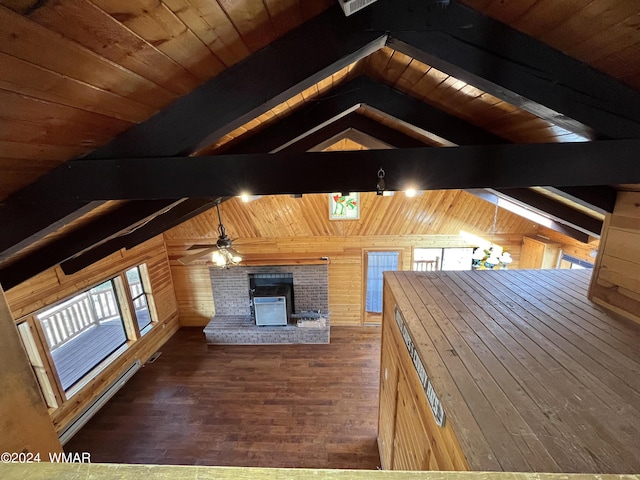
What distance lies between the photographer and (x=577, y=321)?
6.71 ft

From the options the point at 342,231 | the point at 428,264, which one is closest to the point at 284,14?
the point at 342,231

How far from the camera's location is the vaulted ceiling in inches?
36.4

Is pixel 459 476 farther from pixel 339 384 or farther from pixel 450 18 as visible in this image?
pixel 339 384

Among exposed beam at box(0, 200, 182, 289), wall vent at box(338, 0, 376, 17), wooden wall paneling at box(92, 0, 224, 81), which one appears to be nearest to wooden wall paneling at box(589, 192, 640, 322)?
wall vent at box(338, 0, 376, 17)

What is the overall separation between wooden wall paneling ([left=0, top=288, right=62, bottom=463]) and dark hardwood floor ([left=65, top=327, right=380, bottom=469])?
12.0ft

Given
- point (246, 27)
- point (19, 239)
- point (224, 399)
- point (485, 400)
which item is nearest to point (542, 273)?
point (485, 400)

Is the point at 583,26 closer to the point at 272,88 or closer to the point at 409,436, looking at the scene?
the point at 272,88

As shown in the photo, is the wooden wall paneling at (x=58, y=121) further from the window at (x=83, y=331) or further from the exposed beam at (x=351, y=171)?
the window at (x=83, y=331)

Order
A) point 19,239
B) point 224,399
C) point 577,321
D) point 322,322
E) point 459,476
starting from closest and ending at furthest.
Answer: point 459,476, point 19,239, point 577,321, point 224,399, point 322,322

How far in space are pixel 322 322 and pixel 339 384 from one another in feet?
4.42

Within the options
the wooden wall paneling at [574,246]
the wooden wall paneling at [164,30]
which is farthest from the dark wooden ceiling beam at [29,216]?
the wooden wall paneling at [574,246]

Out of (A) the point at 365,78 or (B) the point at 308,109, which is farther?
(B) the point at 308,109

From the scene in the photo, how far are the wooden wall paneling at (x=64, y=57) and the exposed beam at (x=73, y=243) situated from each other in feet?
5.71

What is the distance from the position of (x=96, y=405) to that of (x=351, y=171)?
5267 mm
